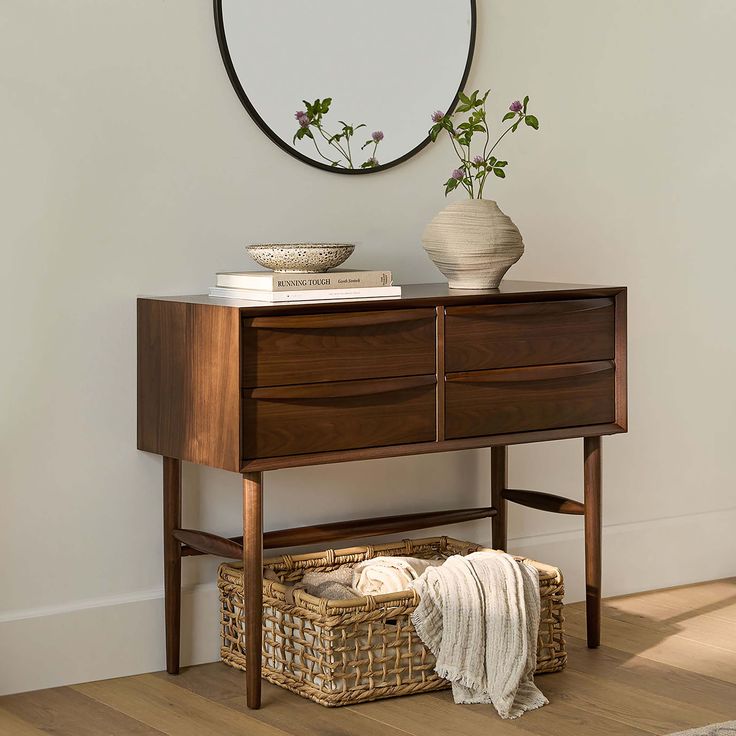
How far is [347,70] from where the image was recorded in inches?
109

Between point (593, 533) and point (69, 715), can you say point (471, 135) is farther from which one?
point (69, 715)

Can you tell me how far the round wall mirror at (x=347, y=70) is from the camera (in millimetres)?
2666

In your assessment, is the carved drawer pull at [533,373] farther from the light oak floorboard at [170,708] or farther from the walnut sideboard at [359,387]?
the light oak floorboard at [170,708]

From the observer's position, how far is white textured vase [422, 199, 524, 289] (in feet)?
8.46

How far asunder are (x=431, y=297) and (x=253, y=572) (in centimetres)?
65

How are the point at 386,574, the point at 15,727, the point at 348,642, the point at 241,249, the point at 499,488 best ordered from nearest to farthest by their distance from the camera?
1. the point at 15,727
2. the point at 348,642
3. the point at 386,574
4. the point at 241,249
5. the point at 499,488

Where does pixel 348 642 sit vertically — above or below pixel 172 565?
below

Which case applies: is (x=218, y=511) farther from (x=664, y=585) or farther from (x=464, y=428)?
(x=664, y=585)

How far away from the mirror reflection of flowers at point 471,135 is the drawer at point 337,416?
0.53 meters

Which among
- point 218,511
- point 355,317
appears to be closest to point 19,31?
point 355,317

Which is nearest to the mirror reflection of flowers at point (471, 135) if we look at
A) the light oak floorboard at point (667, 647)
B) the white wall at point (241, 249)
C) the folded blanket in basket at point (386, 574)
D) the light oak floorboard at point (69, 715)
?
the white wall at point (241, 249)

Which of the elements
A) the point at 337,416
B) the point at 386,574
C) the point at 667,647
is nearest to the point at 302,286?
the point at 337,416

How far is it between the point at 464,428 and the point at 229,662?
2.47 feet

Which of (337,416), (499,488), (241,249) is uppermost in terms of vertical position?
(241,249)
